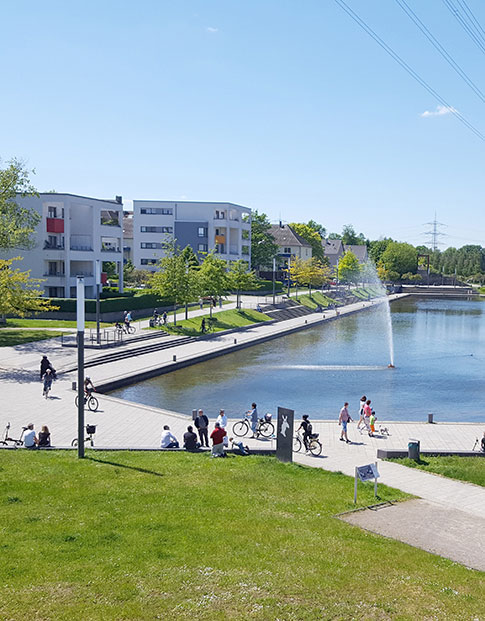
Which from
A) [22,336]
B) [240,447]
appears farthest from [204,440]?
[22,336]

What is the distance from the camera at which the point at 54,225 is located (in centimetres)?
6125

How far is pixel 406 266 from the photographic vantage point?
16512 centimetres

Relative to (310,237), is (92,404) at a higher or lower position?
lower

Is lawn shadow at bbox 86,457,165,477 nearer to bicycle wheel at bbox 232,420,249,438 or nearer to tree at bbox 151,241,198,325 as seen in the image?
bicycle wheel at bbox 232,420,249,438

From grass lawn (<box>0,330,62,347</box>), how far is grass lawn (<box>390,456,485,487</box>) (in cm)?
3180

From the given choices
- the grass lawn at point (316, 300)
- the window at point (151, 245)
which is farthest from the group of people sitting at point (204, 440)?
the window at point (151, 245)

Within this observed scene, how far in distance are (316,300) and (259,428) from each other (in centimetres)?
7178

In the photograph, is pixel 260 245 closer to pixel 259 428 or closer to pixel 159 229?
pixel 159 229

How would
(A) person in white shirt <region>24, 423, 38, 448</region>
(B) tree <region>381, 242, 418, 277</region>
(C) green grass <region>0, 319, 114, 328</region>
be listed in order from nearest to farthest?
(A) person in white shirt <region>24, 423, 38, 448</region>
(C) green grass <region>0, 319, 114, 328</region>
(B) tree <region>381, 242, 418, 277</region>

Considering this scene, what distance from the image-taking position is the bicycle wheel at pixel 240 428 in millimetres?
24469

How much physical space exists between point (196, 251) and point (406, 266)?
86.7m

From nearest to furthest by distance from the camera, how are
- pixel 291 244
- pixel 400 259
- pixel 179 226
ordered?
1. pixel 179 226
2. pixel 291 244
3. pixel 400 259

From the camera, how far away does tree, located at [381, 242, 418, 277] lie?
163000 millimetres

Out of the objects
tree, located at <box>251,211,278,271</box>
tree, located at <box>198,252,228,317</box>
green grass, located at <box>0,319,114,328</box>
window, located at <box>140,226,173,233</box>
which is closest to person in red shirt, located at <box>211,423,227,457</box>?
green grass, located at <box>0,319,114,328</box>
